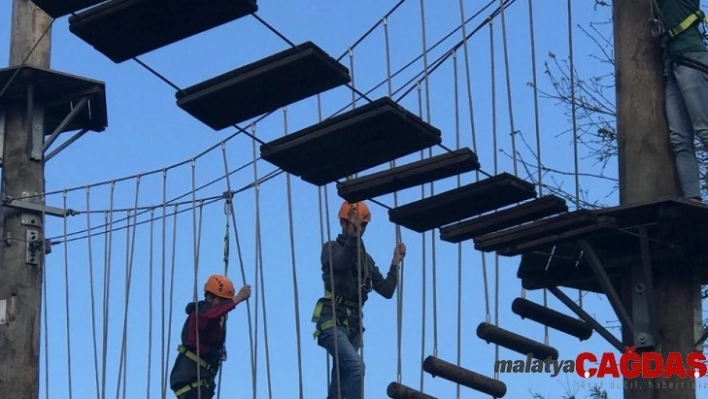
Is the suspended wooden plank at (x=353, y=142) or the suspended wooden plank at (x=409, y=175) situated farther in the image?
the suspended wooden plank at (x=409, y=175)

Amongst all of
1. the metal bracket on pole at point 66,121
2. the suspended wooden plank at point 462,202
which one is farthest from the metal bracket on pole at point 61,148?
the suspended wooden plank at point 462,202

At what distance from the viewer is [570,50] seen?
7.30 meters

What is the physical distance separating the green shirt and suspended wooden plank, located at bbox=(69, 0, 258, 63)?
229 centimetres

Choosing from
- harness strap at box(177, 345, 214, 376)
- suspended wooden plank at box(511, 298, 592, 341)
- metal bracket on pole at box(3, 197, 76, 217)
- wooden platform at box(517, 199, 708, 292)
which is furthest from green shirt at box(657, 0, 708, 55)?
metal bracket on pole at box(3, 197, 76, 217)

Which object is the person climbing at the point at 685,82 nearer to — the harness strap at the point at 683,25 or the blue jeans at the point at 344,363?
the harness strap at the point at 683,25

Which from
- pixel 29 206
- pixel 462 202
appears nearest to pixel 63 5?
pixel 462 202

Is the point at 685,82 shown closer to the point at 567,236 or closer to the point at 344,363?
the point at 567,236

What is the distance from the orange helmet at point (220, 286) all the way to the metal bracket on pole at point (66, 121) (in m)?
1.43

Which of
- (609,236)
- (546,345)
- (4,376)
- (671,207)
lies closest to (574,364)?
(546,345)

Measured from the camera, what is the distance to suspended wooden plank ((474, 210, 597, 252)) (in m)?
6.77

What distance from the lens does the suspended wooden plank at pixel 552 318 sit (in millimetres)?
7574

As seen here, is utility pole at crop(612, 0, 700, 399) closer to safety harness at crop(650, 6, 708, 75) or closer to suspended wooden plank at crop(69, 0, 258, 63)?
safety harness at crop(650, 6, 708, 75)

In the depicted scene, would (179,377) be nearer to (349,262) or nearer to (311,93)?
(349,262)

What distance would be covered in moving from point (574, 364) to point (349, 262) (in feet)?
5.21
